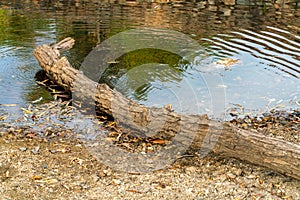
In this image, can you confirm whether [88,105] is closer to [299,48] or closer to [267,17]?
[299,48]

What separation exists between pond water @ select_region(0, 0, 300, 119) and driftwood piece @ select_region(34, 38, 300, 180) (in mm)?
717

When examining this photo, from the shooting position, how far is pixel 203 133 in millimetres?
3621

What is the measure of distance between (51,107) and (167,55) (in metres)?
2.33

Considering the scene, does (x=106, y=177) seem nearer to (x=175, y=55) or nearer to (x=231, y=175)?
(x=231, y=175)

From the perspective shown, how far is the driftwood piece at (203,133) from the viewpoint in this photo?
334cm

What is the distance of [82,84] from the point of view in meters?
4.67

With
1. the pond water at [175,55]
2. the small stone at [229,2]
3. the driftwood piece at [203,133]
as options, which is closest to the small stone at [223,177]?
the driftwood piece at [203,133]

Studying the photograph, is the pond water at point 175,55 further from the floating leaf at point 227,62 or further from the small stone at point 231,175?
the small stone at point 231,175

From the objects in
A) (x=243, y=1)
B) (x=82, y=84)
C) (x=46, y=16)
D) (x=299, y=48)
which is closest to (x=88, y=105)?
(x=82, y=84)

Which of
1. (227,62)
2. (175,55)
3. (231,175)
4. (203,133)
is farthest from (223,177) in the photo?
(175,55)

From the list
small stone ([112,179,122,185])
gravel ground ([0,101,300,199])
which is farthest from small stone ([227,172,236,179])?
small stone ([112,179,122,185])

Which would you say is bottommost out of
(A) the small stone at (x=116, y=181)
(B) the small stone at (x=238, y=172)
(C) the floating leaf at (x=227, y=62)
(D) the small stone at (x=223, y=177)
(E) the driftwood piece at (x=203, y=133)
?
(A) the small stone at (x=116, y=181)

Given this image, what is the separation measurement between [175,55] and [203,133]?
2903mm

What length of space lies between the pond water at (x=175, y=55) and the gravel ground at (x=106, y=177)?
3.42ft
